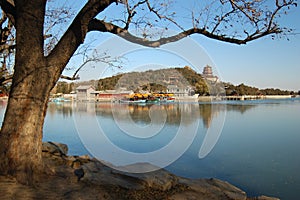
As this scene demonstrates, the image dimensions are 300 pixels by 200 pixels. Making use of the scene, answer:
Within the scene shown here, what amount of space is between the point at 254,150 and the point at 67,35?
7887 mm

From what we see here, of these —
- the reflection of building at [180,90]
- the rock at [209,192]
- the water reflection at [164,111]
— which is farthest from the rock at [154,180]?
the reflection of building at [180,90]

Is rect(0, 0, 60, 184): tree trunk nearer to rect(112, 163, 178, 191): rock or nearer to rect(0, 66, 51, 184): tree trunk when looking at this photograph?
rect(0, 66, 51, 184): tree trunk

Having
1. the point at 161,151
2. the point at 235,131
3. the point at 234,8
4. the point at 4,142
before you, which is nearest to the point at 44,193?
the point at 4,142

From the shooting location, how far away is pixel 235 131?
12.9 meters

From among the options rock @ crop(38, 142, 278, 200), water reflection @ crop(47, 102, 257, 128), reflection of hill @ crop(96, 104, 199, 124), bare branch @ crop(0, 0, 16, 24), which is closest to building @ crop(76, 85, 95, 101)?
water reflection @ crop(47, 102, 257, 128)

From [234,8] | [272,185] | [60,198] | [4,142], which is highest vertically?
[234,8]

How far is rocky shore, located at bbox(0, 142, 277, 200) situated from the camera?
2.70 m

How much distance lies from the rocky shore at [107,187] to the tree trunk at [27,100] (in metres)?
0.22

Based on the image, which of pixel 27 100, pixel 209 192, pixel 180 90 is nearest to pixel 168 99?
pixel 180 90

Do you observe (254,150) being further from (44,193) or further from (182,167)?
(44,193)

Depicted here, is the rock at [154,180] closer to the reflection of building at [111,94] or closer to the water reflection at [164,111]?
the water reflection at [164,111]

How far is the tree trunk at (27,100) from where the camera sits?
2.89 m

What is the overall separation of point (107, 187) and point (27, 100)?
4.84 feet

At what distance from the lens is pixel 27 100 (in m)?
2.98
